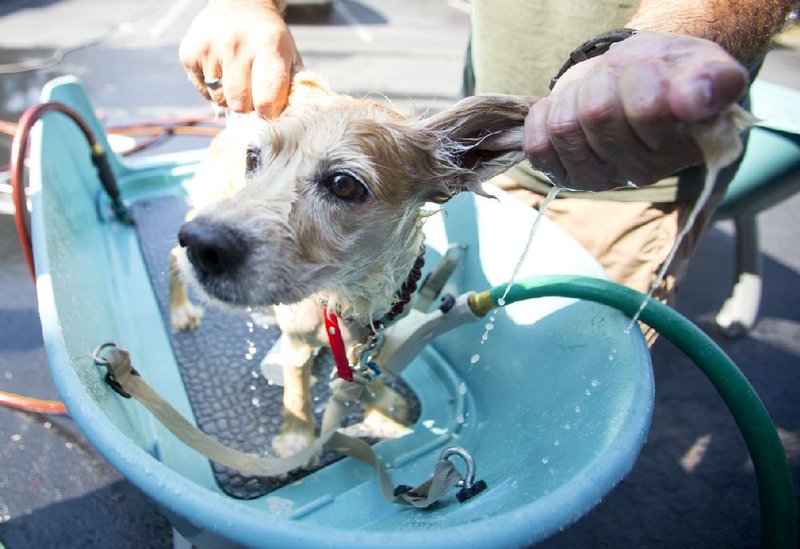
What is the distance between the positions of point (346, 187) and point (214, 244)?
1.41 feet

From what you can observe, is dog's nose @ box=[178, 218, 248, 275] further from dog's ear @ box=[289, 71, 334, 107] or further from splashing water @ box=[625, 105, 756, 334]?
splashing water @ box=[625, 105, 756, 334]

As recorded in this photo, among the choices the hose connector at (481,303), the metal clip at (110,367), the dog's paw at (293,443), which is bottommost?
the dog's paw at (293,443)

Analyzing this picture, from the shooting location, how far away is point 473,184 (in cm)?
161

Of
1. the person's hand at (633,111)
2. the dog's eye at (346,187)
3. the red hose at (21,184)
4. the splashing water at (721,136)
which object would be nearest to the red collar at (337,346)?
the dog's eye at (346,187)

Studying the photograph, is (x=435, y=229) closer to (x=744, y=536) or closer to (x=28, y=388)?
(x=744, y=536)

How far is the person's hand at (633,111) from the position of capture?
78 cm

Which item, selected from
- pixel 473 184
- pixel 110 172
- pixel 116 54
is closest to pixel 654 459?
pixel 473 184

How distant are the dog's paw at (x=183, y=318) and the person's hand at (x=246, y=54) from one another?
3.85 ft

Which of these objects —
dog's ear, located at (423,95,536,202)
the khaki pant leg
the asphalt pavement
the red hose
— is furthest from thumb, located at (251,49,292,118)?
the khaki pant leg

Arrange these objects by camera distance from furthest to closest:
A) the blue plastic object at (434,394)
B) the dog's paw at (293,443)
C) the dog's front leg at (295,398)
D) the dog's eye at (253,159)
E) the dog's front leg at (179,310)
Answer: the dog's front leg at (179,310) → the dog's paw at (293,443) → the dog's front leg at (295,398) → the dog's eye at (253,159) → the blue plastic object at (434,394)

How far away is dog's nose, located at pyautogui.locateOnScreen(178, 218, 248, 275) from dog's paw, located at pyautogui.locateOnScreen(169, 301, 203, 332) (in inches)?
60.0

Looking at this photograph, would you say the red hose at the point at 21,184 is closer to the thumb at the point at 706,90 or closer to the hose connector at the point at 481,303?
the hose connector at the point at 481,303

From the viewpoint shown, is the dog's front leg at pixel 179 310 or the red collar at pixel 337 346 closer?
the red collar at pixel 337 346

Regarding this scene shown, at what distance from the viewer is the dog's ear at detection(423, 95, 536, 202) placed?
142cm
